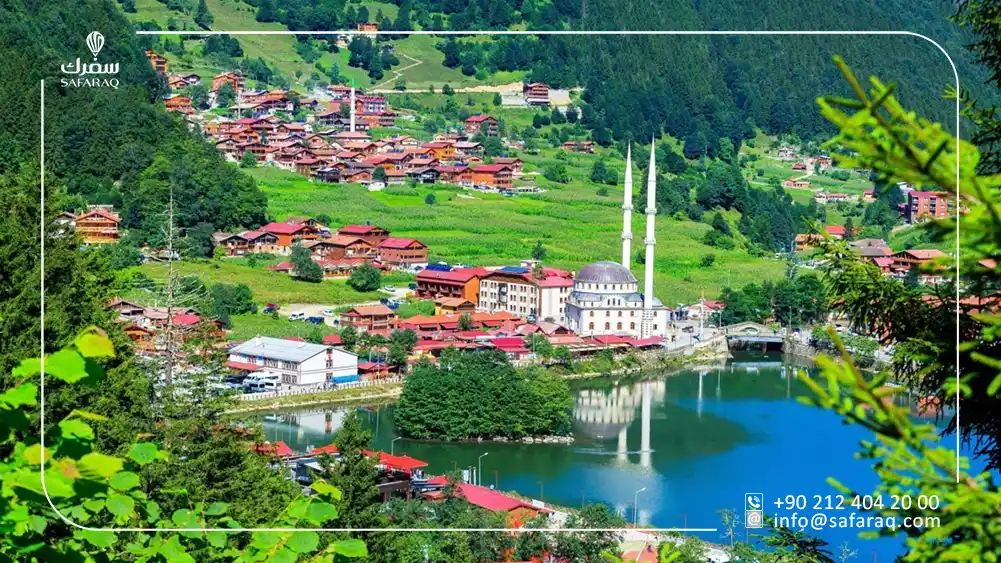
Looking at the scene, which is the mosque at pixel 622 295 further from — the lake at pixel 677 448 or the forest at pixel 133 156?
the forest at pixel 133 156

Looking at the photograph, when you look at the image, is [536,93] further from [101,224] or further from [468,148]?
[101,224]

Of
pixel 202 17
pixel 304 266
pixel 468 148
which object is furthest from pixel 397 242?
pixel 202 17

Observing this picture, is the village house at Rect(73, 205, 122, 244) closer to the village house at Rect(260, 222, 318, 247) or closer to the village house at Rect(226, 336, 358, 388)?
the village house at Rect(260, 222, 318, 247)

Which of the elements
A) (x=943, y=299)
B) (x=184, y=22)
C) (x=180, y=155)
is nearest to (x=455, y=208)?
(x=180, y=155)

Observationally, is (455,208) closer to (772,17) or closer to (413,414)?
(413,414)

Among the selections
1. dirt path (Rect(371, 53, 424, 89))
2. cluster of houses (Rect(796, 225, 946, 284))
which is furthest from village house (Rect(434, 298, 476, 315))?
dirt path (Rect(371, 53, 424, 89))
